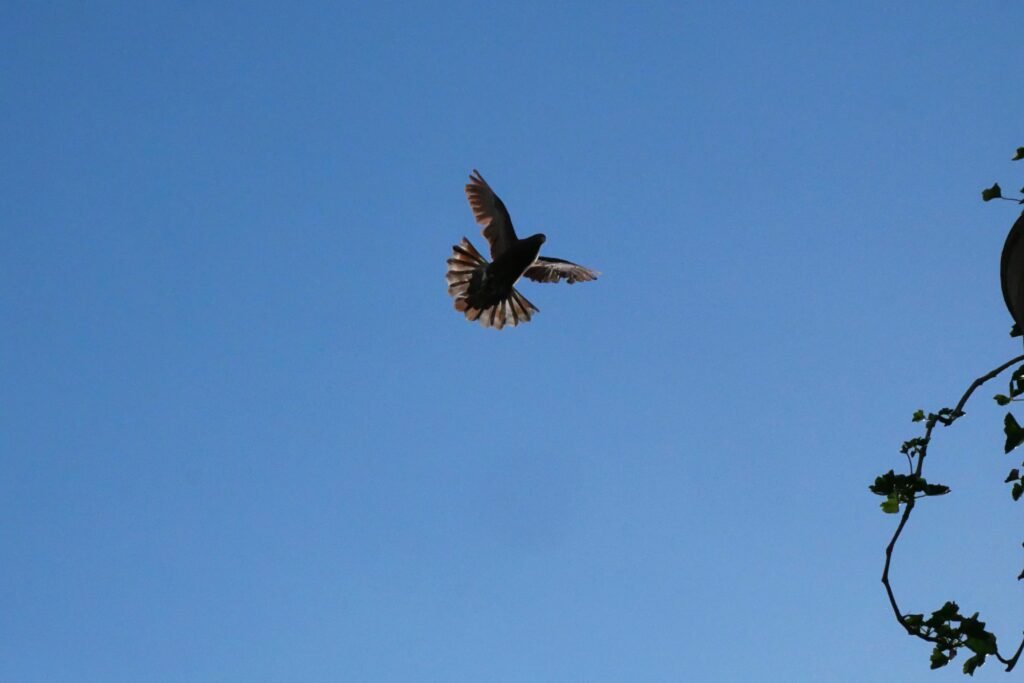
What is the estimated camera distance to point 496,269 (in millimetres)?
7062

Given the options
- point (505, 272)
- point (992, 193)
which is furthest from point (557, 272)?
point (992, 193)

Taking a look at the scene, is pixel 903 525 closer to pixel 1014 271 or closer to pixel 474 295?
pixel 1014 271

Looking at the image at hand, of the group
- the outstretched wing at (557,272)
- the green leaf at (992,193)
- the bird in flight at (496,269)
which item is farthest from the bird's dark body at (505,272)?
the green leaf at (992,193)

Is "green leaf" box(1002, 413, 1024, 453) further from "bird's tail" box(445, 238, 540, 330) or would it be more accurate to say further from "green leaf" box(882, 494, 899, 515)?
"bird's tail" box(445, 238, 540, 330)

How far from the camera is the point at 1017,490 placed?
262cm

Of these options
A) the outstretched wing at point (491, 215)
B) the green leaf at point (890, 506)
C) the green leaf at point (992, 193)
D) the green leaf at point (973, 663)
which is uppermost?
the outstretched wing at point (491, 215)

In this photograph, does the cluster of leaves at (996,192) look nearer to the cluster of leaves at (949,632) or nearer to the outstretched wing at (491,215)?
the cluster of leaves at (949,632)

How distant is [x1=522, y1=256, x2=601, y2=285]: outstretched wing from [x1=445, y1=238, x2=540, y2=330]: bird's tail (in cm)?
22

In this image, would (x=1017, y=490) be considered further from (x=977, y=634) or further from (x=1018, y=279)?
(x=1018, y=279)

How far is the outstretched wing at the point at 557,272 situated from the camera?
7.67 meters

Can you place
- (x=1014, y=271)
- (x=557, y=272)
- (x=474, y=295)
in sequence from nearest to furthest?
(x=1014, y=271), (x=474, y=295), (x=557, y=272)

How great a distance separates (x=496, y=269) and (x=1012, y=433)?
4779 millimetres

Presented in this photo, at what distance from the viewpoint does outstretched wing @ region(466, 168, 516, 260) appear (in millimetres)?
7125

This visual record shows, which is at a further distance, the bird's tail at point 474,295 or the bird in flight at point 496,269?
the bird's tail at point 474,295
